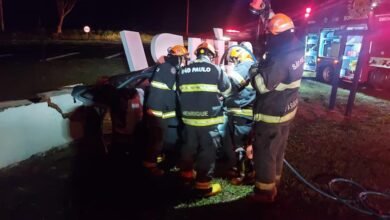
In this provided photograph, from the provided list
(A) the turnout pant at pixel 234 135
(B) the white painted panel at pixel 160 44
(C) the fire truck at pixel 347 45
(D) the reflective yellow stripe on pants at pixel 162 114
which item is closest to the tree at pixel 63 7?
(C) the fire truck at pixel 347 45

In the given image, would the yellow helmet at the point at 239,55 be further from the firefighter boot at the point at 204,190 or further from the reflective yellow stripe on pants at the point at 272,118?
the firefighter boot at the point at 204,190

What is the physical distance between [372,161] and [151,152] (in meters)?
3.67

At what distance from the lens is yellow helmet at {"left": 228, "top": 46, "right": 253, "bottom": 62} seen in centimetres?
479

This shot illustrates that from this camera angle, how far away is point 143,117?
5195mm

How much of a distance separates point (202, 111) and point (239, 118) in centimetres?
73

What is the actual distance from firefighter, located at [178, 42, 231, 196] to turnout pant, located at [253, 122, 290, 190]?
563mm

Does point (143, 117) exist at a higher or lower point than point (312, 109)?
higher

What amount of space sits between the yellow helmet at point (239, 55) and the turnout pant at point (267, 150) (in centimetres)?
116

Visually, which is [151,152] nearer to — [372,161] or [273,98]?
[273,98]

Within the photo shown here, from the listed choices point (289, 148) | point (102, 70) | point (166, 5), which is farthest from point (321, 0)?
point (166, 5)

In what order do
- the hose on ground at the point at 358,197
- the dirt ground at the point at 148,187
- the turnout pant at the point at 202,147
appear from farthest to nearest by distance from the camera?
the turnout pant at the point at 202,147, the hose on ground at the point at 358,197, the dirt ground at the point at 148,187

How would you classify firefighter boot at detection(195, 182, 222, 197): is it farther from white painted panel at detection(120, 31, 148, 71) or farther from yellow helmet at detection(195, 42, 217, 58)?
white painted panel at detection(120, 31, 148, 71)

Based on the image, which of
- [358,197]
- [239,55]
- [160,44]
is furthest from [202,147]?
[160,44]

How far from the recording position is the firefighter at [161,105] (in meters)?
4.55
